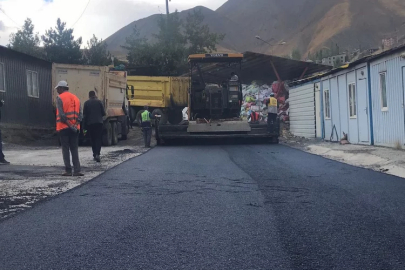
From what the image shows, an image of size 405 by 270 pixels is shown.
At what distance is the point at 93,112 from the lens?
12.6 metres

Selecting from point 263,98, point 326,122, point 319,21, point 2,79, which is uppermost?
point 319,21

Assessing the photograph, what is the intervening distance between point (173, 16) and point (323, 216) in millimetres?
47153

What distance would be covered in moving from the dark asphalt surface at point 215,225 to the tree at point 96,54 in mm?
→ 32374

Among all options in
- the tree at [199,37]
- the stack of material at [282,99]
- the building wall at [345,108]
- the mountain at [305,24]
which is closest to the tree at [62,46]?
the tree at [199,37]

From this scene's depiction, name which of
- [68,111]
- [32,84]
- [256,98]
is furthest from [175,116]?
[68,111]

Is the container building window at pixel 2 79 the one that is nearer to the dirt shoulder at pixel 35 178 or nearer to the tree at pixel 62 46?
the dirt shoulder at pixel 35 178

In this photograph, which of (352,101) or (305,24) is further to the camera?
(305,24)

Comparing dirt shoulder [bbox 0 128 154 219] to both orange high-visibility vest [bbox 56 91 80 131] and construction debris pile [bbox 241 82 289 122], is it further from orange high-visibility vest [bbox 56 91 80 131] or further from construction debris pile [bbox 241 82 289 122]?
construction debris pile [bbox 241 82 289 122]

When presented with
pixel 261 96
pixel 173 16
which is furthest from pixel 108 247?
pixel 173 16

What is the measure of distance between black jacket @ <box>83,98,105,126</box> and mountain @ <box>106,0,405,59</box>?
7862 centimetres

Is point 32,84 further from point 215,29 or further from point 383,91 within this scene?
point 215,29

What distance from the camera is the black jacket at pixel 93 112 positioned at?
12.6 m

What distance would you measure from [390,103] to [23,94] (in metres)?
15.0

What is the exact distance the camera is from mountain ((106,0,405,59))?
381 feet
